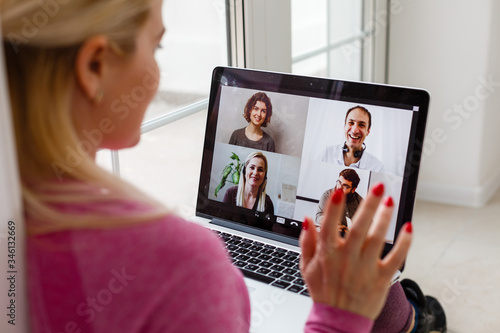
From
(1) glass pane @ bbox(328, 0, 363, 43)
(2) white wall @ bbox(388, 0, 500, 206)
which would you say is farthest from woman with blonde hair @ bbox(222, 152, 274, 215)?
(2) white wall @ bbox(388, 0, 500, 206)

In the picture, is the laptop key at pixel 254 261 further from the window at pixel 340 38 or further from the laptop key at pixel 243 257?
the window at pixel 340 38

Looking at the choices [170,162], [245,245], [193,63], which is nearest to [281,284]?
[245,245]

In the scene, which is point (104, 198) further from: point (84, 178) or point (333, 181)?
point (333, 181)

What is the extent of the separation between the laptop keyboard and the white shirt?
154 mm

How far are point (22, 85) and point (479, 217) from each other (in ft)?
6.75

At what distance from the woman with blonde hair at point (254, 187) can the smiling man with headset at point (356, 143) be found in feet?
0.41

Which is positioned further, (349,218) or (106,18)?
(349,218)

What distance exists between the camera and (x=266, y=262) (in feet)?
2.88

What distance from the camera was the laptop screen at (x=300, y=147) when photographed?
0.87 m

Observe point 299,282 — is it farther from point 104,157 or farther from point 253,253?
point 104,157

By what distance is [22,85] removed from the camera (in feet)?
1.42

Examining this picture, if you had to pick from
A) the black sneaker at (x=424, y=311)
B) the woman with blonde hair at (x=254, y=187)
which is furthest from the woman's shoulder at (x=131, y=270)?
the black sneaker at (x=424, y=311)

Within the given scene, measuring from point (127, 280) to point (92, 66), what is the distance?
0.17 meters

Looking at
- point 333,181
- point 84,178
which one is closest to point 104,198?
point 84,178
